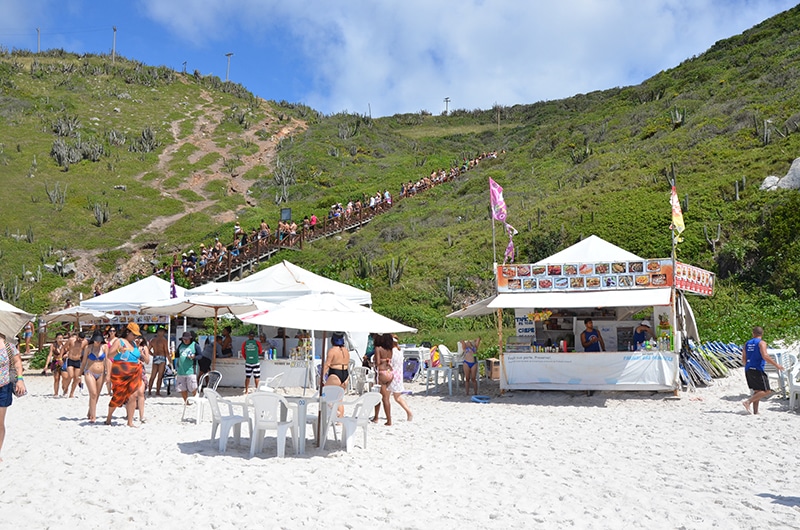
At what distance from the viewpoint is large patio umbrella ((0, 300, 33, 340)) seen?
9.24 meters

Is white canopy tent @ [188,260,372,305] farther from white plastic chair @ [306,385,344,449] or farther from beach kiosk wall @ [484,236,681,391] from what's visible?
white plastic chair @ [306,385,344,449]

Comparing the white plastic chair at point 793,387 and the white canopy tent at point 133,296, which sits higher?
the white canopy tent at point 133,296

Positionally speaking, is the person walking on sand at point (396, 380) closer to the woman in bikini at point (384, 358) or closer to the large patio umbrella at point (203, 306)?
the woman in bikini at point (384, 358)

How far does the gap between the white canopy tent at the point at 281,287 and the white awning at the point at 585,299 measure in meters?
4.27

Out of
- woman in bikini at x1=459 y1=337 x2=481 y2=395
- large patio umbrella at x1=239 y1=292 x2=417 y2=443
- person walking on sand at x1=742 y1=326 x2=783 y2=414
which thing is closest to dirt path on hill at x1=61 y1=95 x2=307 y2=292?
woman in bikini at x1=459 y1=337 x2=481 y2=395

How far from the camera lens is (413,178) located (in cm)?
4891

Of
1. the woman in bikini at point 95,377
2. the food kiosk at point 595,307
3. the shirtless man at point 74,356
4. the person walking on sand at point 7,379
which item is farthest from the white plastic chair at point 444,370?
the person walking on sand at point 7,379

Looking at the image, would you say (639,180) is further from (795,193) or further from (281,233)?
(281,233)

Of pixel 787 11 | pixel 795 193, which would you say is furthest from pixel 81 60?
pixel 795 193

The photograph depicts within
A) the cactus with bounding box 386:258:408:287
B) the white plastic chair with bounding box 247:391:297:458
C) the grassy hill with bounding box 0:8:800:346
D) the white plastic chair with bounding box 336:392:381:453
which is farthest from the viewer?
the cactus with bounding box 386:258:408:287

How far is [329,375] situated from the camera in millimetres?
8844

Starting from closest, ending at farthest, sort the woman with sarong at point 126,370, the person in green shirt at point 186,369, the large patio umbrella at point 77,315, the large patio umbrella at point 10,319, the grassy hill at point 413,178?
1. the woman with sarong at point 126,370
2. the large patio umbrella at point 10,319
3. the person in green shirt at point 186,369
4. the large patio umbrella at point 77,315
5. the grassy hill at point 413,178

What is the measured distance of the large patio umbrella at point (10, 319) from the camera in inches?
364

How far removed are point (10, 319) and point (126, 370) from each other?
1.87 meters
